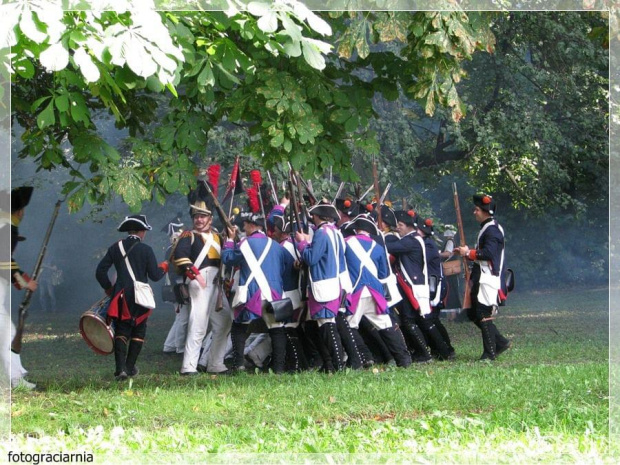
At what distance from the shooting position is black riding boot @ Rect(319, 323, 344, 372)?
34.2ft

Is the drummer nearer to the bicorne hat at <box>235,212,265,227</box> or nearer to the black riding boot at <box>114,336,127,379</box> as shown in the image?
the black riding boot at <box>114,336,127,379</box>

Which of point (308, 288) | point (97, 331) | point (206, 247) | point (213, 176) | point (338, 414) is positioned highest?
point (213, 176)

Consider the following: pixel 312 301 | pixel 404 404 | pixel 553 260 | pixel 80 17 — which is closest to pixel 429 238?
pixel 312 301

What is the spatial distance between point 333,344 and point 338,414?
9.17ft

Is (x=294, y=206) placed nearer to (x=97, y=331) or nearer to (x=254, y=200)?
(x=254, y=200)

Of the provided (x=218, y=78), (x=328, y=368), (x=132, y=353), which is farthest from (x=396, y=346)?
(x=218, y=78)

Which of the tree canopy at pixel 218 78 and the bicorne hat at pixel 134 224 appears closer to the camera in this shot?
the tree canopy at pixel 218 78

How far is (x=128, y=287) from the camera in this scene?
1036 centimetres

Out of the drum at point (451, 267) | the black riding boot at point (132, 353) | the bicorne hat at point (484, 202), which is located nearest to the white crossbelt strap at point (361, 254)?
the bicorne hat at point (484, 202)

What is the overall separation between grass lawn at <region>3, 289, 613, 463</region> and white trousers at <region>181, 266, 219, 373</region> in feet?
0.98

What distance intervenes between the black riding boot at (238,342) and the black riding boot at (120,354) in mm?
1011

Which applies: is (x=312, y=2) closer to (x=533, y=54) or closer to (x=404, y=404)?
(x=404, y=404)

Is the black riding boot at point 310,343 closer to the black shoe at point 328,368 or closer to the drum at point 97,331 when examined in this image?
the black shoe at point 328,368

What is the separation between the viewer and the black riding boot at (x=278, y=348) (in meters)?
10.5
